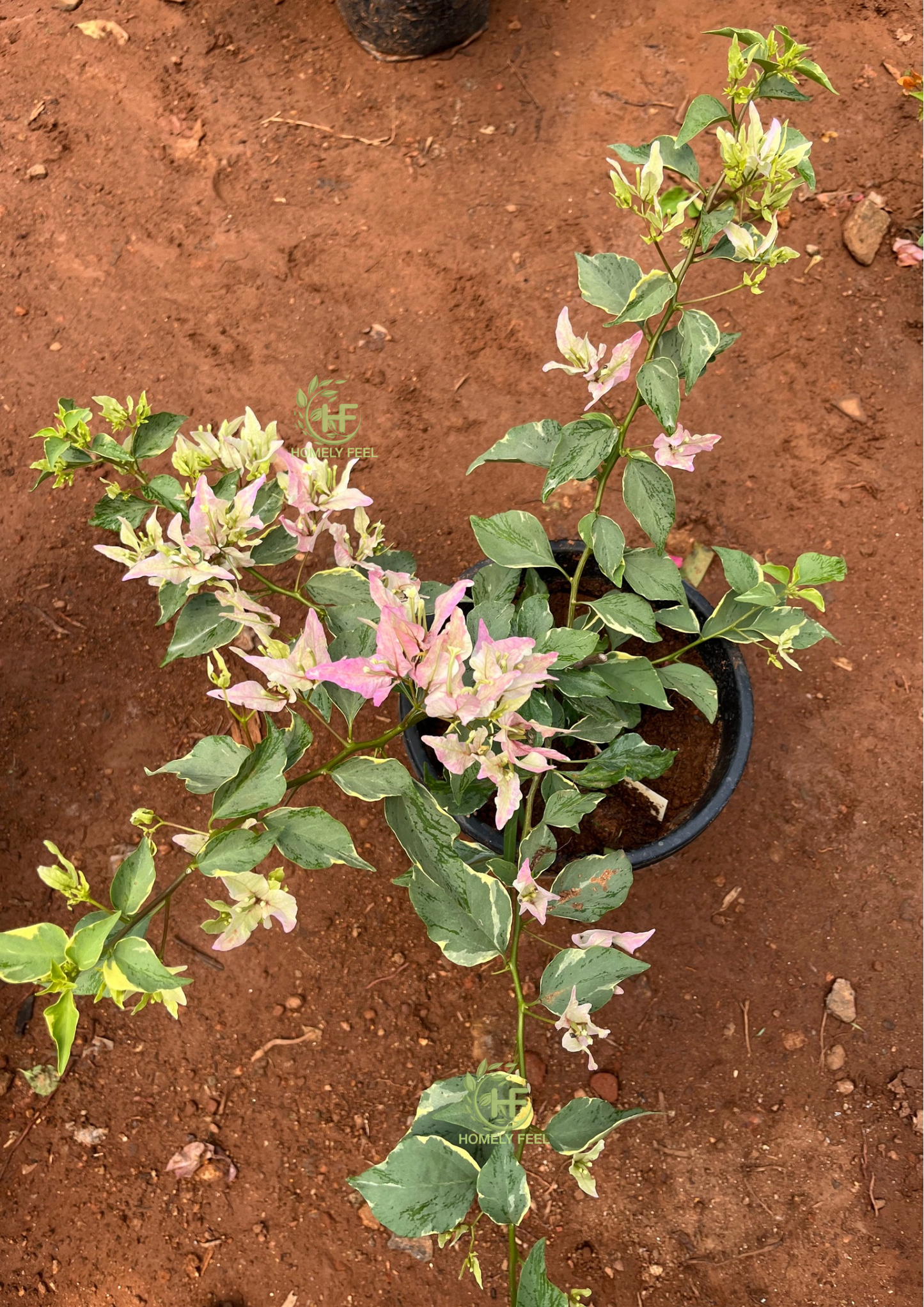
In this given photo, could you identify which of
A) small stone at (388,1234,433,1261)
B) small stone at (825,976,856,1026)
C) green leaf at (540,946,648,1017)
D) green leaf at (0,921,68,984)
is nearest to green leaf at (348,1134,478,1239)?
green leaf at (540,946,648,1017)

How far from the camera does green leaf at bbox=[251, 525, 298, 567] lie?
Answer: 1.26 meters

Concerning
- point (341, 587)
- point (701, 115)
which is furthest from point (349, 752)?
point (701, 115)

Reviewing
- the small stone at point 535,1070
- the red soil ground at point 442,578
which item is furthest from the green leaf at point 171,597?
the small stone at point 535,1070

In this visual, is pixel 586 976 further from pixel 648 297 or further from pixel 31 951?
pixel 648 297

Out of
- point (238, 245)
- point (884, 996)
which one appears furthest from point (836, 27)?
point (884, 996)

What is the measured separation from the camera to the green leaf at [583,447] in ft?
3.96

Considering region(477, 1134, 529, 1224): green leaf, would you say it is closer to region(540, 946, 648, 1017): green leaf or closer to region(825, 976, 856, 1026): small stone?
region(540, 946, 648, 1017): green leaf

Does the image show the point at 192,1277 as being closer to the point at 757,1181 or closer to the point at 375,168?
the point at 757,1181

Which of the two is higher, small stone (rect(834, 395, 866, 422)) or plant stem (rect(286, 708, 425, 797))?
plant stem (rect(286, 708, 425, 797))

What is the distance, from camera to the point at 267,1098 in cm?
193

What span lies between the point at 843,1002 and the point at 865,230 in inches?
81.2

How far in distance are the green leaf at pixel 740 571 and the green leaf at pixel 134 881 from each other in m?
0.95

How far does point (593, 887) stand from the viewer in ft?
4.07

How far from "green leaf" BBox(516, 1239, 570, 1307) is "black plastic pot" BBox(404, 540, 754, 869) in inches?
24.8
